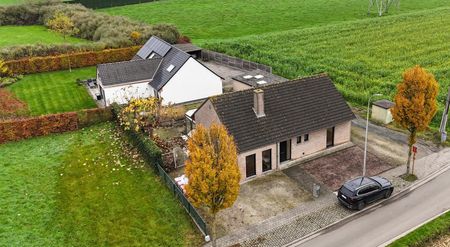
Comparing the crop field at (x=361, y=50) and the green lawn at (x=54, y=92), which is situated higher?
the crop field at (x=361, y=50)

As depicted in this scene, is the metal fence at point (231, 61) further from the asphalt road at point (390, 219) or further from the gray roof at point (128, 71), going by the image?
the asphalt road at point (390, 219)

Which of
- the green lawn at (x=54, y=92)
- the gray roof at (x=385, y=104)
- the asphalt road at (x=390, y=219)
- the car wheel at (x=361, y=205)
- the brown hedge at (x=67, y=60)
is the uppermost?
the brown hedge at (x=67, y=60)

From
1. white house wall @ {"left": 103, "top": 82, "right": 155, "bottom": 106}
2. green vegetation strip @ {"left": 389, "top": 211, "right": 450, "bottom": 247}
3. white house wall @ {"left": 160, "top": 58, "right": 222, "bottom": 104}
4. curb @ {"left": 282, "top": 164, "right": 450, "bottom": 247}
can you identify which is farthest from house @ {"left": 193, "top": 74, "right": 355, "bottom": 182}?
white house wall @ {"left": 103, "top": 82, "right": 155, "bottom": 106}

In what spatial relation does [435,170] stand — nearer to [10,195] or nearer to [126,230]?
[126,230]

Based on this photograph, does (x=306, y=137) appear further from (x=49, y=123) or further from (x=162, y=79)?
(x=49, y=123)

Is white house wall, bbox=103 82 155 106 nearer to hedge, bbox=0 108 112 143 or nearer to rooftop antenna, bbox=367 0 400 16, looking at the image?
hedge, bbox=0 108 112 143

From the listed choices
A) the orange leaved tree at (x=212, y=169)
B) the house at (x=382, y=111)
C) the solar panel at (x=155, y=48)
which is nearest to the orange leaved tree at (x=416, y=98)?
the house at (x=382, y=111)
